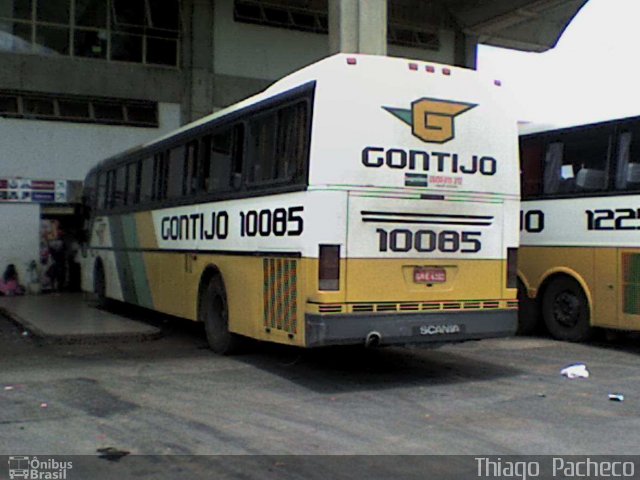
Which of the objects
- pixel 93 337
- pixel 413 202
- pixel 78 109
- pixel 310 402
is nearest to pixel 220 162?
pixel 413 202

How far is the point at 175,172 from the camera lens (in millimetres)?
11773

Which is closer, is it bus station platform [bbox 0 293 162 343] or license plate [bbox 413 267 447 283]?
license plate [bbox 413 267 447 283]

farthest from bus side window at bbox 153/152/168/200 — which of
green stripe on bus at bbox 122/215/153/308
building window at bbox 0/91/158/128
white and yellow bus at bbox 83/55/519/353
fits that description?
building window at bbox 0/91/158/128

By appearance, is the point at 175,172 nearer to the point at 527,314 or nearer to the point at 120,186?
the point at 120,186

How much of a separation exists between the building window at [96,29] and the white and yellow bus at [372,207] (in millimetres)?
13668

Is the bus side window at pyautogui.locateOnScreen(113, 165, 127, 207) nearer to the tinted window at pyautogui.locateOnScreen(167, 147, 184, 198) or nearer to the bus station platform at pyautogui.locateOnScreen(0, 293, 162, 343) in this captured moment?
the bus station platform at pyautogui.locateOnScreen(0, 293, 162, 343)

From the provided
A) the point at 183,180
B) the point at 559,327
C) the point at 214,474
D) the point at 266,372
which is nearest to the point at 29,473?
the point at 214,474

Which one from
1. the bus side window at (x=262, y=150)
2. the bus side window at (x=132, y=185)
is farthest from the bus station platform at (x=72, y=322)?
the bus side window at (x=262, y=150)

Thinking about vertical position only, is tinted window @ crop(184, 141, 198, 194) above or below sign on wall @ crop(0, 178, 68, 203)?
below

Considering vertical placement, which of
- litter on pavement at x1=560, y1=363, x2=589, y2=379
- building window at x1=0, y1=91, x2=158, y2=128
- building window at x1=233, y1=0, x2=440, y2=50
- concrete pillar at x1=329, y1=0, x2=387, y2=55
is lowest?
litter on pavement at x1=560, y1=363, x2=589, y2=379

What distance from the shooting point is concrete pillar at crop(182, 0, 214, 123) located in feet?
74.2

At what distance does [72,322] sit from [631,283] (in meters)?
9.14

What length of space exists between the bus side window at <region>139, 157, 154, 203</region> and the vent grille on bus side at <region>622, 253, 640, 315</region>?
7557 mm

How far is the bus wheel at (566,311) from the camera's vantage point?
1173cm
